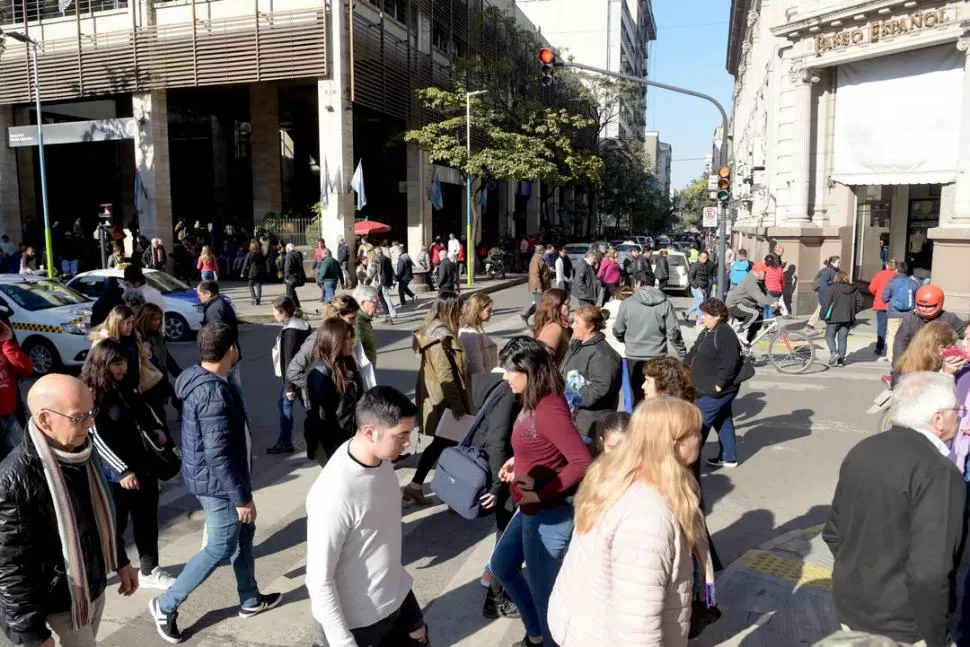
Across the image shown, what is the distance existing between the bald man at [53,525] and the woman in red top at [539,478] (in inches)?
74.7

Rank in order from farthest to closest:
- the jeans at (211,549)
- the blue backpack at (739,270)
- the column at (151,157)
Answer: the column at (151,157)
the blue backpack at (739,270)
the jeans at (211,549)

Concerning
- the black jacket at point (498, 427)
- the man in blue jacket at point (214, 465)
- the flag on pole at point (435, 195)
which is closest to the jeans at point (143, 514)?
the man in blue jacket at point (214, 465)

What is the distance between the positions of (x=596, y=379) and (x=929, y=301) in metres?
3.81

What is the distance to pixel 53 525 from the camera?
2953 millimetres

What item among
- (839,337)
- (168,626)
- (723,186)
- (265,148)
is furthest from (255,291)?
(168,626)

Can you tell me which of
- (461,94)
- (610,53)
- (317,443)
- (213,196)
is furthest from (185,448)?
(610,53)

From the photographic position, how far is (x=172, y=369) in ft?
29.1

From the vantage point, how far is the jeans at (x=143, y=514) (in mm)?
4977

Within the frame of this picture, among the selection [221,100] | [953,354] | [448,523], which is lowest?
[448,523]

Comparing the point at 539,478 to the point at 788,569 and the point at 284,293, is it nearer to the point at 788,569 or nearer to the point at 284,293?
the point at 788,569

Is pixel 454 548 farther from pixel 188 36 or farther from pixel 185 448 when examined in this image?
pixel 188 36

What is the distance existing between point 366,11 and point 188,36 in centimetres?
602

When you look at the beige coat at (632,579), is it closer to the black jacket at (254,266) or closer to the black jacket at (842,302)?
the black jacket at (842,302)

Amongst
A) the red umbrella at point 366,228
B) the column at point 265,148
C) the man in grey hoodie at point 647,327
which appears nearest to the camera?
the man in grey hoodie at point 647,327
